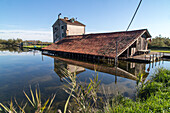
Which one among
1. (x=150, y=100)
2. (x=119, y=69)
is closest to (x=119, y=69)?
(x=119, y=69)

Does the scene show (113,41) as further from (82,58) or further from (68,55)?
(68,55)

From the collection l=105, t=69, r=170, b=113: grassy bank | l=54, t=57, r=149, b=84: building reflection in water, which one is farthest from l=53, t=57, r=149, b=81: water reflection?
l=105, t=69, r=170, b=113: grassy bank

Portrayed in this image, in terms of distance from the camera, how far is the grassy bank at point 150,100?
12.8 feet

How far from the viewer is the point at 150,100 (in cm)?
467

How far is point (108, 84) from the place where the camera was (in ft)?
27.0

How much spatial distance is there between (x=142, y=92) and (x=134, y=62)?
10596 millimetres

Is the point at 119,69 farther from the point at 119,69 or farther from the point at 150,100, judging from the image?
the point at 150,100

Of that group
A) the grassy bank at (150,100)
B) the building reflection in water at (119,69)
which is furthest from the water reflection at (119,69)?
the grassy bank at (150,100)

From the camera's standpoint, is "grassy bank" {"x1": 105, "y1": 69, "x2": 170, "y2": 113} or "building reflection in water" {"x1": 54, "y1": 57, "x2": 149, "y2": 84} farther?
"building reflection in water" {"x1": 54, "y1": 57, "x2": 149, "y2": 84}

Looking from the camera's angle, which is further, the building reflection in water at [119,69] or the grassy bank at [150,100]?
the building reflection in water at [119,69]

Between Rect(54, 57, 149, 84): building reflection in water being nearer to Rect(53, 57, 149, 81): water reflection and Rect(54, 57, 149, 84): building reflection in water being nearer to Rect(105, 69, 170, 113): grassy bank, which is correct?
Rect(53, 57, 149, 81): water reflection

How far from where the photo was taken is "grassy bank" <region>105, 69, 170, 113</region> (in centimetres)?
391

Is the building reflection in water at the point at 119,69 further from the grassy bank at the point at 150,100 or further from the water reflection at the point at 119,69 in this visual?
the grassy bank at the point at 150,100

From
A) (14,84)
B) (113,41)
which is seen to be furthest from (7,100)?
(113,41)
